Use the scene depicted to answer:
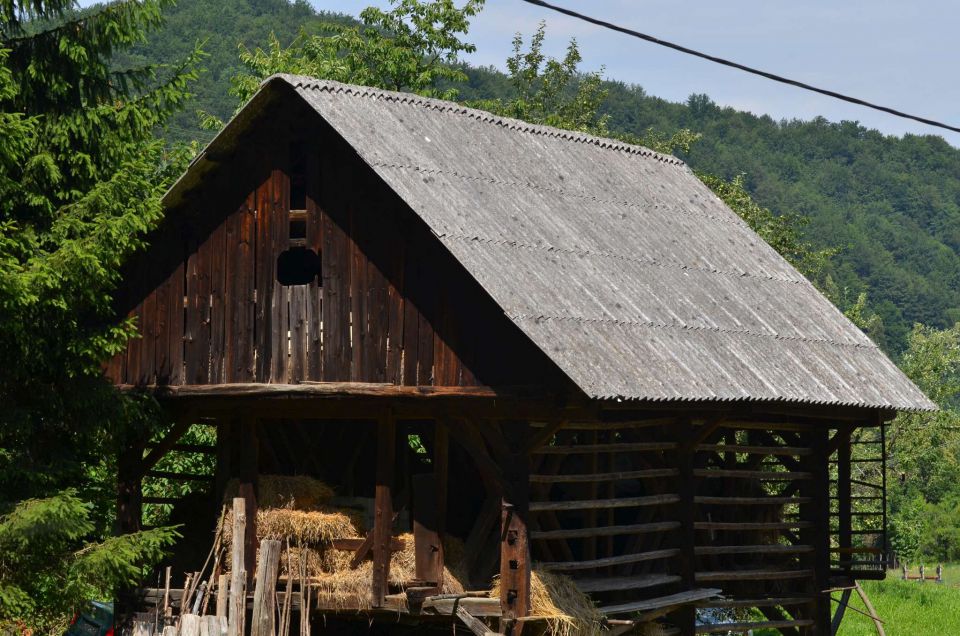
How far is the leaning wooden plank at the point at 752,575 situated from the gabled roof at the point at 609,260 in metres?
2.72

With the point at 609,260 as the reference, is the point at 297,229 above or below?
above

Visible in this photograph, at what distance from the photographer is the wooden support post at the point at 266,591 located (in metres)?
18.0

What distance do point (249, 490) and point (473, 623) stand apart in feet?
10.5

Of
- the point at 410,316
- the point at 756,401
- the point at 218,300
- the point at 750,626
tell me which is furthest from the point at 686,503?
the point at 218,300

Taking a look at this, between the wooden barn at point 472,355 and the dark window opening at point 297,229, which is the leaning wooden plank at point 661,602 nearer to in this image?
the wooden barn at point 472,355

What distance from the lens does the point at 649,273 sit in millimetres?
19781

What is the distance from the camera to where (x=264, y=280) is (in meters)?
18.4

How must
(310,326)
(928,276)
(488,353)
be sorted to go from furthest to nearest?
(928,276), (310,326), (488,353)

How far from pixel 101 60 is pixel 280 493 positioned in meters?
5.57

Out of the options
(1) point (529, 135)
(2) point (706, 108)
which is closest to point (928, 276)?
(2) point (706, 108)

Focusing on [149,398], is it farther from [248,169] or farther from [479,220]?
[479,220]

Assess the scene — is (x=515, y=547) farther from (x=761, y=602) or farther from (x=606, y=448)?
(x=761, y=602)

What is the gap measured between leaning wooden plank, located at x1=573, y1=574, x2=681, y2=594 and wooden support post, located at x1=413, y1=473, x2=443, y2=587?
1.63 metres

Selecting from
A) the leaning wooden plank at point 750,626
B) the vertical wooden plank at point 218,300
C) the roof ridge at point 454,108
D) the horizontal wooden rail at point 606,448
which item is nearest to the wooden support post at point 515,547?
the horizontal wooden rail at point 606,448
